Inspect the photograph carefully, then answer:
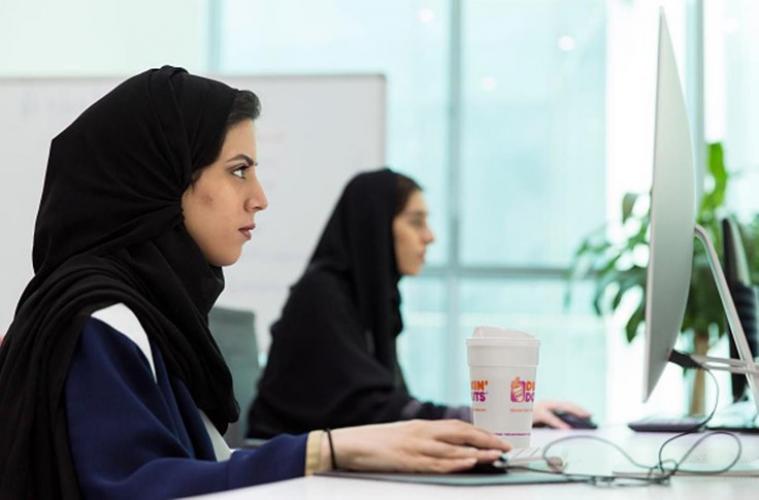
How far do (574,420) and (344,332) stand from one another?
0.97m

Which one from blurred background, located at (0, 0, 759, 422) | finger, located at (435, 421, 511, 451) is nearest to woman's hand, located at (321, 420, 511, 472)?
finger, located at (435, 421, 511, 451)

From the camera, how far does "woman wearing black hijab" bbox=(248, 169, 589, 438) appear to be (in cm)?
326

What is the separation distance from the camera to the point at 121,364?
138 cm

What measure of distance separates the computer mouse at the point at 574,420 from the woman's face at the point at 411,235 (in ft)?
3.71

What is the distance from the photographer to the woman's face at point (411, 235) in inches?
144

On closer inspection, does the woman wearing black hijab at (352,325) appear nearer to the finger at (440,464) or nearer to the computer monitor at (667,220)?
the computer monitor at (667,220)

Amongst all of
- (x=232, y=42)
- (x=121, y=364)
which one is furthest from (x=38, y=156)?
(x=121, y=364)

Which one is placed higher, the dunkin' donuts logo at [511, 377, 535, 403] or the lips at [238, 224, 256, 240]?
the lips at [238, 224, 256, 240]

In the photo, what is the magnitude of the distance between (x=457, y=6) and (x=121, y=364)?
476cm

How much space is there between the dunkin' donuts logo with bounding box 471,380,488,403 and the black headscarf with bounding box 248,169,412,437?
1.75 metres

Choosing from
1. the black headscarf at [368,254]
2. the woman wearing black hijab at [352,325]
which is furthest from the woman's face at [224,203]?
the black headscarf at [368,254]

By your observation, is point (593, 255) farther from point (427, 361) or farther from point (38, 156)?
point (38, 156)

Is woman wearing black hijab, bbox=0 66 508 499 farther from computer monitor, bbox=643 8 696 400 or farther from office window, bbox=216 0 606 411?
office window, bbox=216 0 606 411

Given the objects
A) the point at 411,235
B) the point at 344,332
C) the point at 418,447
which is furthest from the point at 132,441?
the point at 411,235
